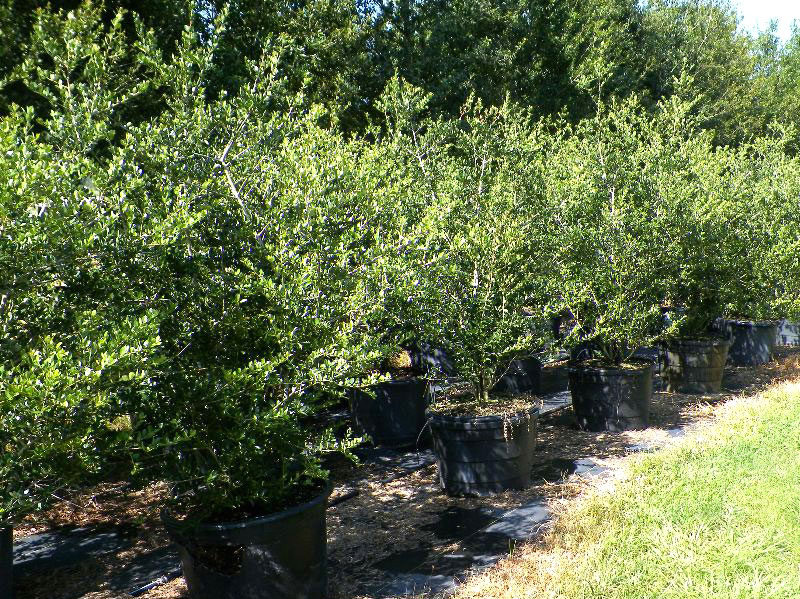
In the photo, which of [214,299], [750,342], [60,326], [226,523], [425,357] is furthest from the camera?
[750,342]

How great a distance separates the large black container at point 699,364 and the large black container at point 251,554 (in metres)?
6.08

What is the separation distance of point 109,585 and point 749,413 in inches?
224

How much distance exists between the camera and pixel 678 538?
144 inches

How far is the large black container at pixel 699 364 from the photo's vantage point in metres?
7.86

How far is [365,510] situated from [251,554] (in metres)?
1.75

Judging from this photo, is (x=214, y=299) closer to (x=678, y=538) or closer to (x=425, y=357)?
(x=678, y=538)

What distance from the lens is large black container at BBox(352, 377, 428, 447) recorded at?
6316 millimetres

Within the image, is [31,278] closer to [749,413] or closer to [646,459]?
[646,459]

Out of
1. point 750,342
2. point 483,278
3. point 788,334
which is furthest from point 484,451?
point 788,334

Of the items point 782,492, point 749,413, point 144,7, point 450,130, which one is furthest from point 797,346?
point 144,7

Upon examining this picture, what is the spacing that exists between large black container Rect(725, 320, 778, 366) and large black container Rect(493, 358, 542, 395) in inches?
142

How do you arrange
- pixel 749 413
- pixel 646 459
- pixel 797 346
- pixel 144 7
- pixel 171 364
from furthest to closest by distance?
pixel 797 346 < pixel 144 7 < pixel 749 413 < pixel 646 459 < pixel 171 364

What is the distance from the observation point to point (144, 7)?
25.6ft

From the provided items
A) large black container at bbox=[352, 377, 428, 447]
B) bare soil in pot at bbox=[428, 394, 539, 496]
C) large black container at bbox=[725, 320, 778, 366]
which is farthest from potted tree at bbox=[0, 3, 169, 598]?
large black container at bbox=[725, 320, 778, 366]
